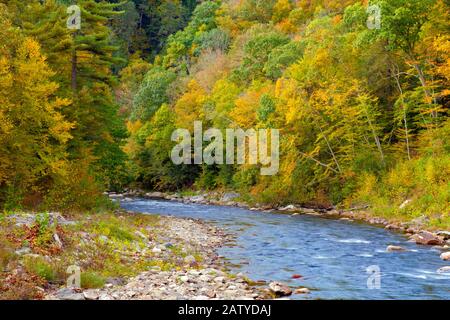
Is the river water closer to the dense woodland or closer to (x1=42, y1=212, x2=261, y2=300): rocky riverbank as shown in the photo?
(x1=42, y1=212, x2=261, y2=300): rocky riverbank

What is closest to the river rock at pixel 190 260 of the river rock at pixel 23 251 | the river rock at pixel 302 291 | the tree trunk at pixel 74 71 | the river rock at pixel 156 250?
the river rock at pixel 156 250

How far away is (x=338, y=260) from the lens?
16.3 metres

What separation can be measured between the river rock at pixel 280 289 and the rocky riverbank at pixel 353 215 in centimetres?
684

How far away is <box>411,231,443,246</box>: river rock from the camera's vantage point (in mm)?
18734

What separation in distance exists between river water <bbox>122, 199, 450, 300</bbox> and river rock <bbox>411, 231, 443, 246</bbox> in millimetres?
364

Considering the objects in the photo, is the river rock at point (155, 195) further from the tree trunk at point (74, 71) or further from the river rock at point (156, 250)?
the river rock at point (156, 250)

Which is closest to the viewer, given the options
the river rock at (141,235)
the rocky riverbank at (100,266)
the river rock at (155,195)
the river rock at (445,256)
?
the rocky riverbank at (100,266)

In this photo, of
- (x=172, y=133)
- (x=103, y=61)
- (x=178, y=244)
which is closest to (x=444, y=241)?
(x=178, y=244)

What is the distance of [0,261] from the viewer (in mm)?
11094

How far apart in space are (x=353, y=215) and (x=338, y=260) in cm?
1346

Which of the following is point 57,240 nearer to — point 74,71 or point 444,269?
point 444,269

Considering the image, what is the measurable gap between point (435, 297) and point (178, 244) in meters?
9.56

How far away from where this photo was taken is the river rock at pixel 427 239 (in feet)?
61.5

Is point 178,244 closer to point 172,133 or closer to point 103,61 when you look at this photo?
point 103,61
